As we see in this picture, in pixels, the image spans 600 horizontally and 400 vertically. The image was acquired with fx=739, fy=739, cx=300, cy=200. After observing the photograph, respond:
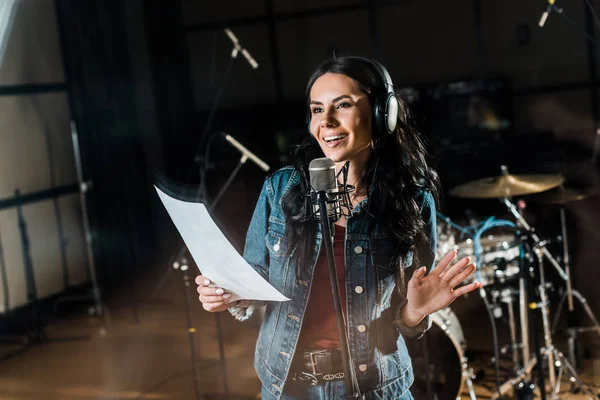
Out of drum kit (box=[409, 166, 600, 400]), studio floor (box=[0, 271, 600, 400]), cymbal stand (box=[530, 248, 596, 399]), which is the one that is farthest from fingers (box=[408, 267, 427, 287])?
studio floor (box=[0, 271, 600, 400])

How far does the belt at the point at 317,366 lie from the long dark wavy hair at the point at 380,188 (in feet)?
0.59

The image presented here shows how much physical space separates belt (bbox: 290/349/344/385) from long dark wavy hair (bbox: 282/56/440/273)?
0.18 metres

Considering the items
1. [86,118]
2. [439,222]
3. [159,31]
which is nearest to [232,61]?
[159,31]

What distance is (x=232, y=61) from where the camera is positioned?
5.86 m

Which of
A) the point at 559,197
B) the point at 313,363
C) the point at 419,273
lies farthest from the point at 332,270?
the point at 559,197

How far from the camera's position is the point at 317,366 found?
1473 millimetres

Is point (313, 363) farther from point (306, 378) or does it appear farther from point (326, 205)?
point (326, 205)

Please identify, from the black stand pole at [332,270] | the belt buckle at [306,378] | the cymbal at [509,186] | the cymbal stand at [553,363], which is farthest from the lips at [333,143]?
the cymbal stand at [553,363]

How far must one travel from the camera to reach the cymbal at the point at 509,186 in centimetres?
331

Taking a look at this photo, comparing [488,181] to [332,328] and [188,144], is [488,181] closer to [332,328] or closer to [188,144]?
[332,328]

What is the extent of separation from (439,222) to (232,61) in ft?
9.27

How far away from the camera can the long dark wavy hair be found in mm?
1456

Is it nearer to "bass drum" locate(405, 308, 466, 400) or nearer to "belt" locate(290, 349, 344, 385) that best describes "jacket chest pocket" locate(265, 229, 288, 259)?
"belt" locate(290, 349, 344, 385)

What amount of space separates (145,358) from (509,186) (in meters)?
2.50
